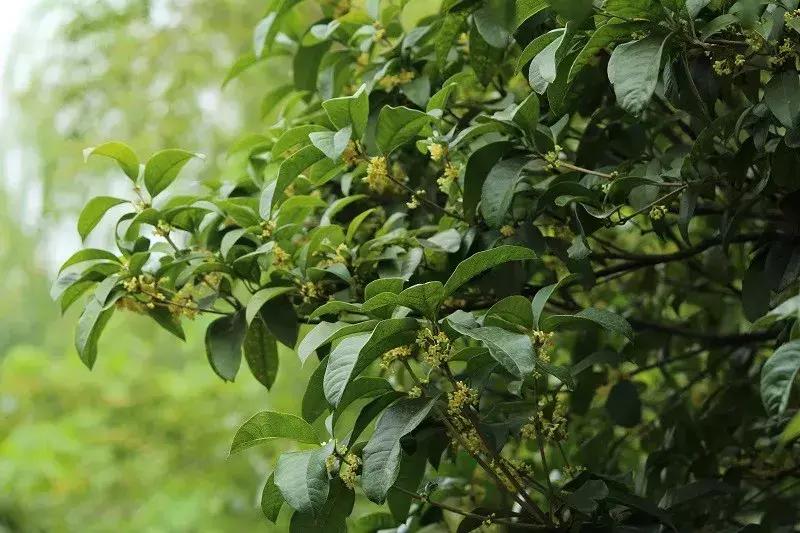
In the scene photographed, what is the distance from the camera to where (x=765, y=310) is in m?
0.98

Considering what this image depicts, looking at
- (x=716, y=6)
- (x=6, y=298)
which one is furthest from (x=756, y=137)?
(x=6, y=298)

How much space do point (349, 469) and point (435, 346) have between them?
134 millimetres

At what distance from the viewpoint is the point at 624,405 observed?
1.26 meters

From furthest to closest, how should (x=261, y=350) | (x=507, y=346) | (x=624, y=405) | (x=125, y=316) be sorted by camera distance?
(x=125, y=316) < (x=624, y=405) < (x=261, y=350) < (x=507, y=346)

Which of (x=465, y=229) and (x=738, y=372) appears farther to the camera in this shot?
(x=738, y=372)

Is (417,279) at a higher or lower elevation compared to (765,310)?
higher

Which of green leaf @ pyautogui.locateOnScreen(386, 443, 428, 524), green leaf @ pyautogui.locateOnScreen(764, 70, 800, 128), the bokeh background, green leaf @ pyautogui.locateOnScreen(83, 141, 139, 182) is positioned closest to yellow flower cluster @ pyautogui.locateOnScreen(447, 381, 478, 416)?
green leaf @ pyautogui.locateOnScreen(386, 443, 428, 524)

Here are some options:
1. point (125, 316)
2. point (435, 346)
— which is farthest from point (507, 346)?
point (125, 316)

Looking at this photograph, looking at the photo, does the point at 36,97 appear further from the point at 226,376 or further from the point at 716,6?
the point at 716,6

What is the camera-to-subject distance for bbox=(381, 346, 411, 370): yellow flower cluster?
2.77ft

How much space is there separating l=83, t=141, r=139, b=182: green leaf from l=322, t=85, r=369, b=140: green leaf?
23cm

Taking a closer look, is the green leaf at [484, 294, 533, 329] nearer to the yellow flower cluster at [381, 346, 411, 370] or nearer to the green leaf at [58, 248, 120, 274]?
the yellow flower cluster at [381, 346, 411, 370]

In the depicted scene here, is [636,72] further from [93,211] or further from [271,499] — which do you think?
[93,211]

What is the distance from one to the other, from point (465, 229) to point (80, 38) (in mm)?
1744
